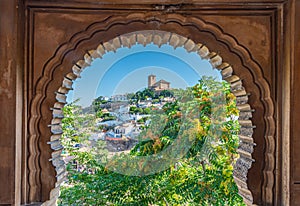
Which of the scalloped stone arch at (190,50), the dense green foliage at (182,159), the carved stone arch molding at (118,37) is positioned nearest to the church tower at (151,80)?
the dense green foliage at (182,159)

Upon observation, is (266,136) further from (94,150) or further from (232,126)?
(94,150)

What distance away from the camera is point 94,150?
3383mm

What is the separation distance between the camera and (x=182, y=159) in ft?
11.1

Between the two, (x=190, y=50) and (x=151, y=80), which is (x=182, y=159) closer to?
(x=151, y=80)

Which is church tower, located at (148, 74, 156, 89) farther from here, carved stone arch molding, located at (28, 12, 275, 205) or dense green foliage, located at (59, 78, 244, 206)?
carved stone arch molding, located at (28, 12, 275, 205)

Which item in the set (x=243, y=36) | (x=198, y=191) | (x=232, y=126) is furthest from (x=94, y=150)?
(x=243, y=36)

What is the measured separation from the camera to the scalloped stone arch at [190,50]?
1498mm

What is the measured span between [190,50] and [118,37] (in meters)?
0.44

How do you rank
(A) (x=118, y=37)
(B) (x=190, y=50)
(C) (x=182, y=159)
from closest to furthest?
1. (A) (x=118, y=37)
2. (B) (x=190, y=50)
3. (C) (x=182, y=159)

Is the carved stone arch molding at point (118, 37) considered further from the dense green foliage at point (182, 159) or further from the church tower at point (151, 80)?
the dense green foliage at point (182, 159)

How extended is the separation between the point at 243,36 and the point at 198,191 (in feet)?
7.47

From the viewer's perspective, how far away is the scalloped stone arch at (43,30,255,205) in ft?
4.91

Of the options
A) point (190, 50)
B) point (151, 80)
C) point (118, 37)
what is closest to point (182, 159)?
point (151, 80)

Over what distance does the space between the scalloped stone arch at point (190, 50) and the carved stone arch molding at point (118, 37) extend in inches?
0.6
